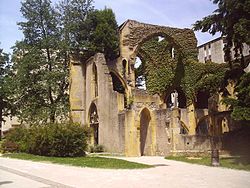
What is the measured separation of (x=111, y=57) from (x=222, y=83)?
21601mm

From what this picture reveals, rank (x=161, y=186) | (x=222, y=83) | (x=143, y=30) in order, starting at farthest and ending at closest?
(x=143, y=30), (x=222, y=83), (x=161, y=186)

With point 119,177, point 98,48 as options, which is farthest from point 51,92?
point 119,177

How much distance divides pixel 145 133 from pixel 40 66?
15401 mm

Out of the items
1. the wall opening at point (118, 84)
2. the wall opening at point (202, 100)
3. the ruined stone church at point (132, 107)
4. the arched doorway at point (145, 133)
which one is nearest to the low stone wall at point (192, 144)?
the ruined stone church at point (132, 107)

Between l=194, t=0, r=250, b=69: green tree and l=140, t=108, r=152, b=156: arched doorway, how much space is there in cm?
899

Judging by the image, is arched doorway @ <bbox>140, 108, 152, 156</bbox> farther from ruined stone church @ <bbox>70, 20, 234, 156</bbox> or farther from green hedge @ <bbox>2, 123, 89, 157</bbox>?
green hedge @ <bbox>2, 123, 89, 157</bbox>

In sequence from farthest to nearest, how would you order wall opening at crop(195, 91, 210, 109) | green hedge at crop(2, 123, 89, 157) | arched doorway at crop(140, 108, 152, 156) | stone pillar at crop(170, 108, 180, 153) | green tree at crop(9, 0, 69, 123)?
wall opening at crop(195, 91, 210, 109) → green tree at crop(9, 0, 69, 123) → arched doorway at crop(140, 108, 152, 156) → stone pillar at crop(170, 108, 180, 153) → green hedge at crop(2, 123, 89, 157)

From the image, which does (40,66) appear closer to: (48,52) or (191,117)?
(48,52)

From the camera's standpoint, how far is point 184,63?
3925 cm

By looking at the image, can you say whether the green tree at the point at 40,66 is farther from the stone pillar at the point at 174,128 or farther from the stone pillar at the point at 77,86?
the stone pillar at the point at 174,128

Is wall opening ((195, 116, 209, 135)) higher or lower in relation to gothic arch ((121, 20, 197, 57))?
lower

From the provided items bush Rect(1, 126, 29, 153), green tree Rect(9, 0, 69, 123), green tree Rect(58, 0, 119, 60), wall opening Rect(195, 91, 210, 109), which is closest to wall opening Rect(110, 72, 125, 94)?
green tree Rect(58, 0, 119, 60)

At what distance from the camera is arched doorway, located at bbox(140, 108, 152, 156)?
2880 centimetres

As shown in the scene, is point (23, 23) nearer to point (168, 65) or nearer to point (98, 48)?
point (98, 48)
